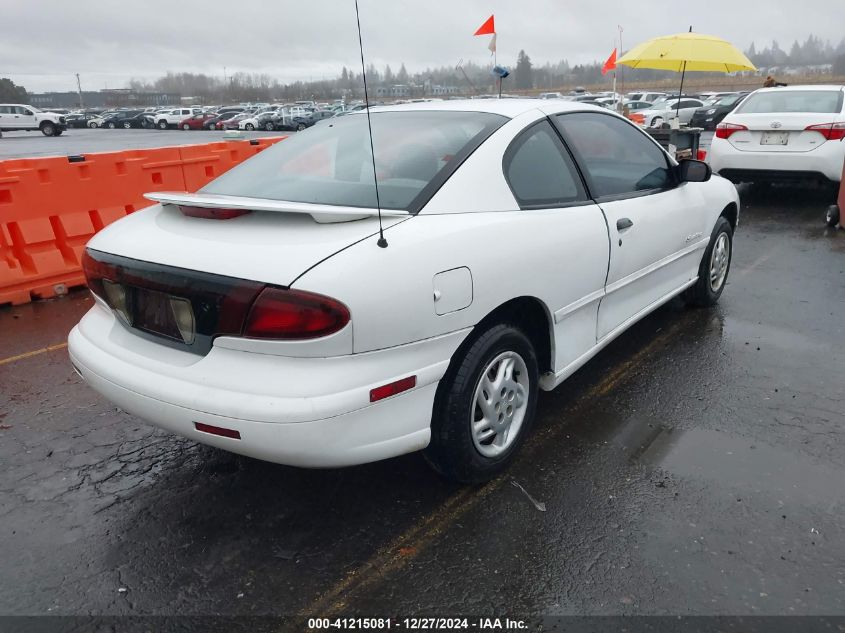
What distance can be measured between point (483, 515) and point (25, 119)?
4623cm

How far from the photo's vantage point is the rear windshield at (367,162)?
2.79m

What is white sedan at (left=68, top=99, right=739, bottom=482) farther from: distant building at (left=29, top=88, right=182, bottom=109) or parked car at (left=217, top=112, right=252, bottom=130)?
distant building at (left=29, top=88, right=182, bottom=109)

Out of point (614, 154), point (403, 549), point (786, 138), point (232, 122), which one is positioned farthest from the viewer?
point (232, 122)

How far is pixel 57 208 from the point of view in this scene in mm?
6164

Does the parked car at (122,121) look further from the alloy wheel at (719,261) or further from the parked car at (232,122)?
the alloy wheel at (719,261)

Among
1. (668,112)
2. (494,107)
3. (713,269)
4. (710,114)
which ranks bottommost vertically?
(710,114)

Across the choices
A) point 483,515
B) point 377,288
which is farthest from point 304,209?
point 483,515

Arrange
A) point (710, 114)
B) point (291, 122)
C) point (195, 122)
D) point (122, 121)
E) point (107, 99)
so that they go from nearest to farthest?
point (710, 114) < point (291, 122) < point (195, 122) < point (122, 121) < point (107, 99)

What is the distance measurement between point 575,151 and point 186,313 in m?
2.10

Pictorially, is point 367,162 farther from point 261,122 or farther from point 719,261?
point 261,122

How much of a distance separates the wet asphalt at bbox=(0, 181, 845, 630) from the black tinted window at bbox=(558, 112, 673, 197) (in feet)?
3.77

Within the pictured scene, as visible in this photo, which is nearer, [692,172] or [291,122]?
[692,172]

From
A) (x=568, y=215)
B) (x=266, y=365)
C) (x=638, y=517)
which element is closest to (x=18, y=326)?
(x=266, y=365)

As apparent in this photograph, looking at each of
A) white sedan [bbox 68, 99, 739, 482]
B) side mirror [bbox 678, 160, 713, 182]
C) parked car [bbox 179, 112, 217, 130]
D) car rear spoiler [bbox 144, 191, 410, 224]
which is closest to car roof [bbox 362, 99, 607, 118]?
white sedan [bbox 68, 99, 739, 482]
